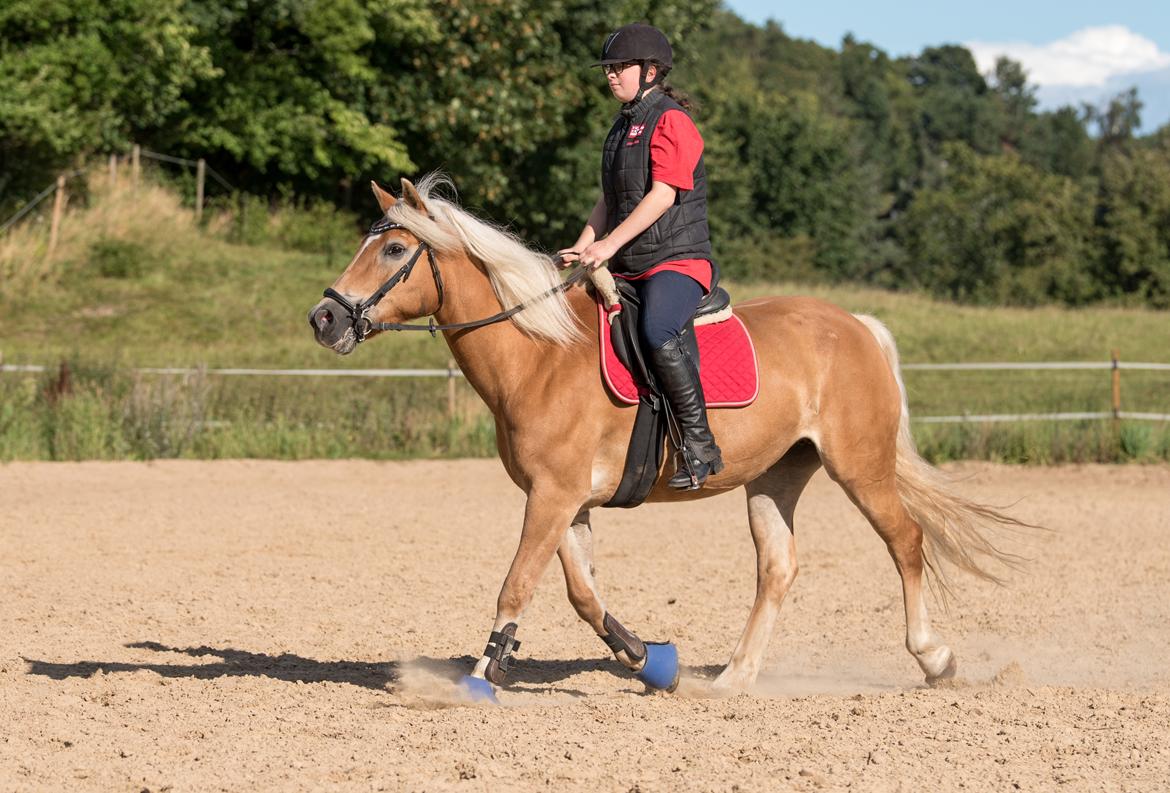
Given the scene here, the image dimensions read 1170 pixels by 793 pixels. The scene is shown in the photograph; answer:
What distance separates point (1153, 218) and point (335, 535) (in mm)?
54047

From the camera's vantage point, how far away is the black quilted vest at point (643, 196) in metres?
5.96

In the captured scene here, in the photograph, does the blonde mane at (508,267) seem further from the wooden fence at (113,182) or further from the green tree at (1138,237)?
the green tree at (1138,237)

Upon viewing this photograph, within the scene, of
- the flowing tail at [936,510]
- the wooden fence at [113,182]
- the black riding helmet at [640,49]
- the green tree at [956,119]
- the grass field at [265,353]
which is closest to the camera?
the black riding helmet at [640,49]

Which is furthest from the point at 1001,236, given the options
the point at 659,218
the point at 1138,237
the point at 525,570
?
the point at 525,570

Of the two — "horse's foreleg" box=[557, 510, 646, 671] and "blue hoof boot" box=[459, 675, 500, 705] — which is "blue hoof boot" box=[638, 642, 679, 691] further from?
"blue hoof boot" box=[459, 675, 500, 705]

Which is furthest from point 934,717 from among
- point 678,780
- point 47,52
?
point 47,52

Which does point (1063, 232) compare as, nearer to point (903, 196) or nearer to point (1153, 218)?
point (1153, 218)

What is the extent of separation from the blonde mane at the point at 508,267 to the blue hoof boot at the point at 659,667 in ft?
4.95

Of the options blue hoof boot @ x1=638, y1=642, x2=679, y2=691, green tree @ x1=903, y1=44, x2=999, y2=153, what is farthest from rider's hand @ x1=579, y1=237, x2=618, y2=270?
green tree @ x1=903, y1=44, x2=999, y2=153

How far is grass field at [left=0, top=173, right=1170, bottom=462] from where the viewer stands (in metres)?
15.8

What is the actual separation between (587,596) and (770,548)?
1.21 metres

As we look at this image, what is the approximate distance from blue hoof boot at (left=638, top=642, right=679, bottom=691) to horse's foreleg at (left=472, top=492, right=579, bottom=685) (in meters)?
0.78

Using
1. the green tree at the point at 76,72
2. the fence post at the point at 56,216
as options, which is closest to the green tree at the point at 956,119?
the green tree at the point at 76,72

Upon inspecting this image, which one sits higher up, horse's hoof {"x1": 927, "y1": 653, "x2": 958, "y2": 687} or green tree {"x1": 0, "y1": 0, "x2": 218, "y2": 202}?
green tree {"x1": 0, "y1": 0, "x2": 218, "y2": 202}
